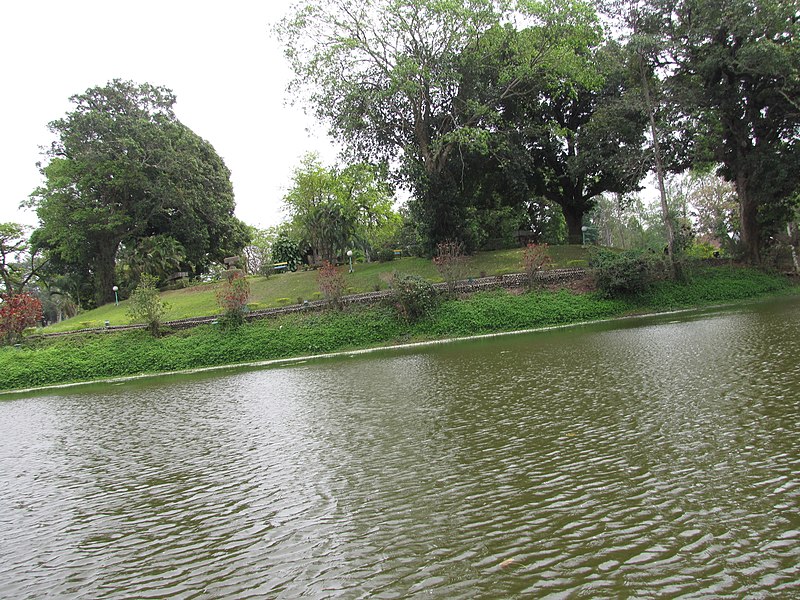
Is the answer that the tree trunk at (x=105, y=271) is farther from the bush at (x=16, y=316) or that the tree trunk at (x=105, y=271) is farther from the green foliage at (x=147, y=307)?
the green foliage at (x=147, y=307)

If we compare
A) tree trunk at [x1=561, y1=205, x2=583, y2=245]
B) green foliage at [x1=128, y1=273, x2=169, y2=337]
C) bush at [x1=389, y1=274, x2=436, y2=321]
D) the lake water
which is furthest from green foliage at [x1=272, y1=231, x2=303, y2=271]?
the lake water

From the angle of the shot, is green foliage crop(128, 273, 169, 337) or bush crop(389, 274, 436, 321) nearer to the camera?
bush crop(389, 274, 436, 321)

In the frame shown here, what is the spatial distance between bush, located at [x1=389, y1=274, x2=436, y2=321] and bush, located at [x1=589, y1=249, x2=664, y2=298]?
884 centimetres

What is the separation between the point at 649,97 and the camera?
104 feet

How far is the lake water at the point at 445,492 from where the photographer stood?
4.30 metres

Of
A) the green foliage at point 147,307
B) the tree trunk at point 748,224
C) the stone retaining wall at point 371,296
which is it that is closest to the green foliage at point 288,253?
the stone retaining wall at point 371,296

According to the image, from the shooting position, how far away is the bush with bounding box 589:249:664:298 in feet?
91.8

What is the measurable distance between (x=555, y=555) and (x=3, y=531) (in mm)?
6465

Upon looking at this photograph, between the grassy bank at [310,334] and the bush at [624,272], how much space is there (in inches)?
22.7

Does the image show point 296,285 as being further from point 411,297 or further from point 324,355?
point 324,355

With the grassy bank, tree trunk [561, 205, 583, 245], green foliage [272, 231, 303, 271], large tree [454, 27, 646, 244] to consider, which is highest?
large tree [454, 27, 646, 244]

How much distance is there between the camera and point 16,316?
29.2 metres

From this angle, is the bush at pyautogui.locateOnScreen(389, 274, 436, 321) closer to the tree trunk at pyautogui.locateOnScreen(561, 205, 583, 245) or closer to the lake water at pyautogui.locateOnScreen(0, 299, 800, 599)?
the lake water at pyautogui.locateOnScreen(0, 299, 800, 599)

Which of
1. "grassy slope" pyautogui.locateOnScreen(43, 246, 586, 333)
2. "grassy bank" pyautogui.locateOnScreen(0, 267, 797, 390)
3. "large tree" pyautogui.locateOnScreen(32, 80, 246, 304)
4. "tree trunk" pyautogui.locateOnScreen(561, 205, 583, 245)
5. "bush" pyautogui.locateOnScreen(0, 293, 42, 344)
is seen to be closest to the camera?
"grassy bank" pyautogui.locateOnScreen(0, 267, 797, 390)
